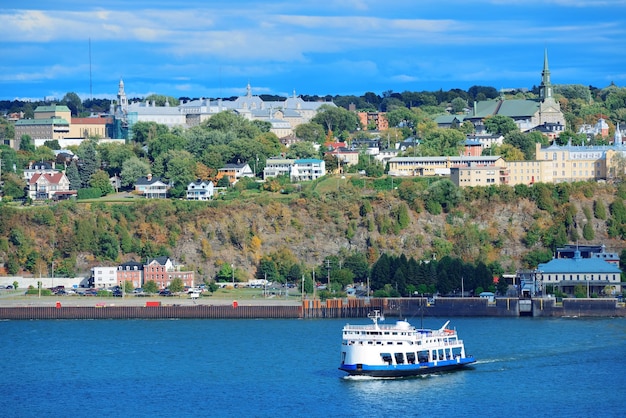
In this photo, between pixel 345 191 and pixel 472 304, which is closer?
pixel 472 304

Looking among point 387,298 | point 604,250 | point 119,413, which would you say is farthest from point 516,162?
point 119,413

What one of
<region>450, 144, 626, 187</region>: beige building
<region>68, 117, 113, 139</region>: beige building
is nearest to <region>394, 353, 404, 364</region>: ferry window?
<region>450, 144, 626, 187</region>: beige building

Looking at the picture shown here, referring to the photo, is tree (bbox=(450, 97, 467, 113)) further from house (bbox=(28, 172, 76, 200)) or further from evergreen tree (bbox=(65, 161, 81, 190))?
house (bbox=(28, 172, 76, 200))

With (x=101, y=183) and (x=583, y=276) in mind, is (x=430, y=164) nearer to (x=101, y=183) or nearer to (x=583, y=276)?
(x=101, y=183)

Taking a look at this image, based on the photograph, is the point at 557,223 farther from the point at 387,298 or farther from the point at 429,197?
the point at 387,298

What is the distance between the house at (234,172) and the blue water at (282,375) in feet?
104

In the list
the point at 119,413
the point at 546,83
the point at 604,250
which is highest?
the point at 546,83

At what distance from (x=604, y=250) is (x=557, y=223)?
23.6 ft

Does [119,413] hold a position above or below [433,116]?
below

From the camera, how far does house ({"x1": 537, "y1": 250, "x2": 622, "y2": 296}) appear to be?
74.9m

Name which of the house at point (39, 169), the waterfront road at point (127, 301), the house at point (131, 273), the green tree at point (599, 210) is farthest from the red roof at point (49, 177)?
the green tree at point (599, 210)

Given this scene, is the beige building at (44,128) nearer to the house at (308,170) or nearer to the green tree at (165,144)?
the green tree at (165,144)

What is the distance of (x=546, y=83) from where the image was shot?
400ft

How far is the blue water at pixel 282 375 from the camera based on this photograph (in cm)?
→ 4809
